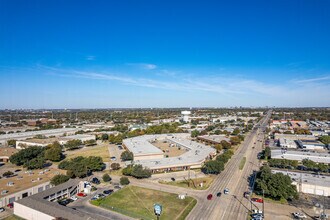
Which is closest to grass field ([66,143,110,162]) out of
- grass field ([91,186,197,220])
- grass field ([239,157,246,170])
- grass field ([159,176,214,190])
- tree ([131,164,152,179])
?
tree ([131,164,152,179])

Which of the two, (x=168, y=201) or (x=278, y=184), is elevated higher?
(x=278, y=184)

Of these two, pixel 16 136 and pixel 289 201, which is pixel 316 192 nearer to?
pixel 289 201

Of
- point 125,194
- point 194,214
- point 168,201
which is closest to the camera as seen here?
point 194,214

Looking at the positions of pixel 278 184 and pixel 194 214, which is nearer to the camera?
pixel 194 214

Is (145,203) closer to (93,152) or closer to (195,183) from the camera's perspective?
(195,183)

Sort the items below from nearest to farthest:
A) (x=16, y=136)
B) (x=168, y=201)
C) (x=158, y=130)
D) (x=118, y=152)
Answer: (x=168, y=201) < (x=118, y=152) < (x=16, y=136) < (x=158, y=130)

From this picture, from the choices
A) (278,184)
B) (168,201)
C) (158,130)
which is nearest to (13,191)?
(168,201)

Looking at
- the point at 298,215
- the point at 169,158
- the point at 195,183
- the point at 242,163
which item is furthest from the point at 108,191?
the point at 242,163

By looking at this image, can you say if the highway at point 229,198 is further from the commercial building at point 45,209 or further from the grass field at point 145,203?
the commercial building at point 45,209
